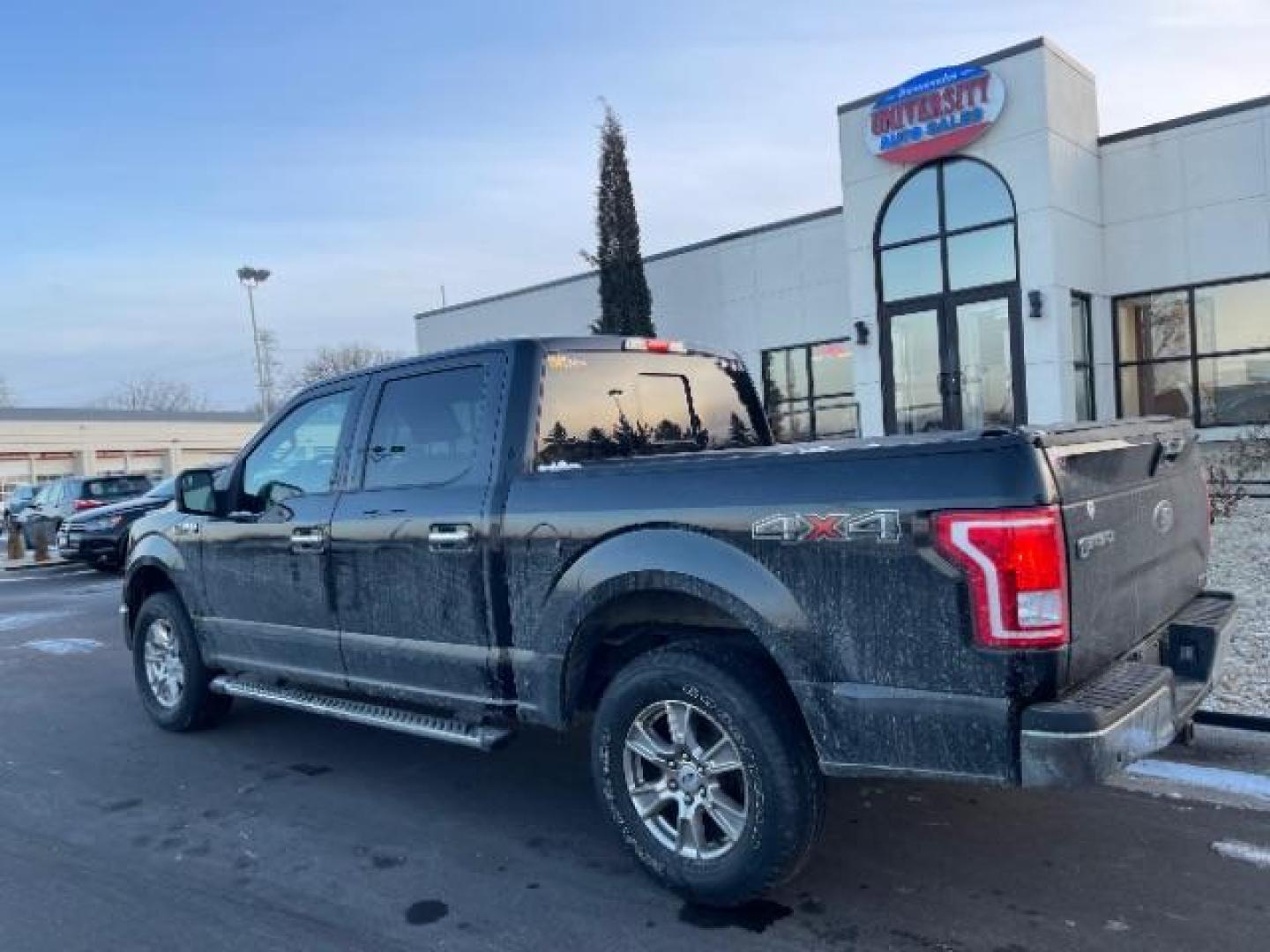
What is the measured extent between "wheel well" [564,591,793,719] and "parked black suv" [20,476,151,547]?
1894cm

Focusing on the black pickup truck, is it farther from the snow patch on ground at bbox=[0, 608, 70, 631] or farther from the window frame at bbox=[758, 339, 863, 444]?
the window frame at bbox=[758, 339, 863, 444]

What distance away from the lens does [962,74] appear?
14.9 metres

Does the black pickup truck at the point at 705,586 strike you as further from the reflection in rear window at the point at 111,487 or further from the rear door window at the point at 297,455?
the reflection in rear window at the point at 111,487

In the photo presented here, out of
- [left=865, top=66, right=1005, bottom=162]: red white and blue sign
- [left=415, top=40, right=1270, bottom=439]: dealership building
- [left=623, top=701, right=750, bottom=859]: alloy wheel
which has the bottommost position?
[left=623, top=701, right=750, bottom=859]: alloy wheel

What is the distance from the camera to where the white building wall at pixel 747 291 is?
1869 centimetres

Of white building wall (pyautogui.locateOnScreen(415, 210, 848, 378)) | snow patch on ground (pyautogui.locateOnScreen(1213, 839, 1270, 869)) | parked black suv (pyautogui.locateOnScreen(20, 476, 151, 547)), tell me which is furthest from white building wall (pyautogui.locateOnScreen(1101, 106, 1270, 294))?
parked black suv (pyautogui.locateOnScreen(20, 476, 151, 547))

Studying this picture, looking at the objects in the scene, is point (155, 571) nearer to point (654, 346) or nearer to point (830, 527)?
point (654, 346)

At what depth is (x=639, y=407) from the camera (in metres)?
4.85

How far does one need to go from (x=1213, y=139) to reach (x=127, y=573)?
14713mm

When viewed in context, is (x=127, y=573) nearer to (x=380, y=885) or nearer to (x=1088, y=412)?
(x=380, y=885)

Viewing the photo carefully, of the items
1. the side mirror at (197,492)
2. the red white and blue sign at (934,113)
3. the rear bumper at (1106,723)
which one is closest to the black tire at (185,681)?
the side mirror at (197,492)

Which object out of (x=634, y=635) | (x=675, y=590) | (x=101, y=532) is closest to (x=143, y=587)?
(x=634, y=635)

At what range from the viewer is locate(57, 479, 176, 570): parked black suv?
16.5 m

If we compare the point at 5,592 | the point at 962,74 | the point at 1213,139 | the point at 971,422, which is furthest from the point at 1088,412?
the point at 5,592
